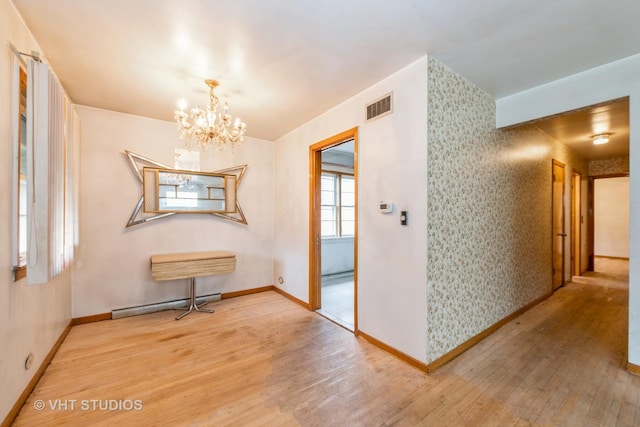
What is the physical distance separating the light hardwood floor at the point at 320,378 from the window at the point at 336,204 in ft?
9.36

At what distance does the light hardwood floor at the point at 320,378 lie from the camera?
1688 mm

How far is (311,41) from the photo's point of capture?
6.37 ft

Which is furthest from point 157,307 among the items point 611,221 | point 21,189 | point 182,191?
point 611,221

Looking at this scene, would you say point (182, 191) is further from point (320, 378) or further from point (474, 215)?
point (474, 215)

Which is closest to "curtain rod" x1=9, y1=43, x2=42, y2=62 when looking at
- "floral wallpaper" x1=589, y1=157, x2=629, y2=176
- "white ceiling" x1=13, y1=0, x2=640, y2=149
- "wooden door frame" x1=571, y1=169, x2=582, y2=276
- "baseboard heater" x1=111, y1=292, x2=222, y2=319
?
"white ceiling" x1=13, y1=0, x2=640, y2=149

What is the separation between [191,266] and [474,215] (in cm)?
321

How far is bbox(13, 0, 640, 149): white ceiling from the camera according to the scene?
1636 mm

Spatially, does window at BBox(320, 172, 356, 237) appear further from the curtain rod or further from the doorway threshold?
the curtain rod

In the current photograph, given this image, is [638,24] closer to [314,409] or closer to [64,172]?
[314,409]

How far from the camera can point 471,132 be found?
2568 mm

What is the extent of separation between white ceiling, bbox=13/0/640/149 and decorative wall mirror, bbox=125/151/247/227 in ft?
3.30

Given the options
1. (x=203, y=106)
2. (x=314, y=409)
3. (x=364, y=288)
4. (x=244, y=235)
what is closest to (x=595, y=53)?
(x=364, y=288)

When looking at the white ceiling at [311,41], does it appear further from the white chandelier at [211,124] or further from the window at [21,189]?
the window at [21,189]

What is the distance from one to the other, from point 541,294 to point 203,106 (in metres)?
5.08
